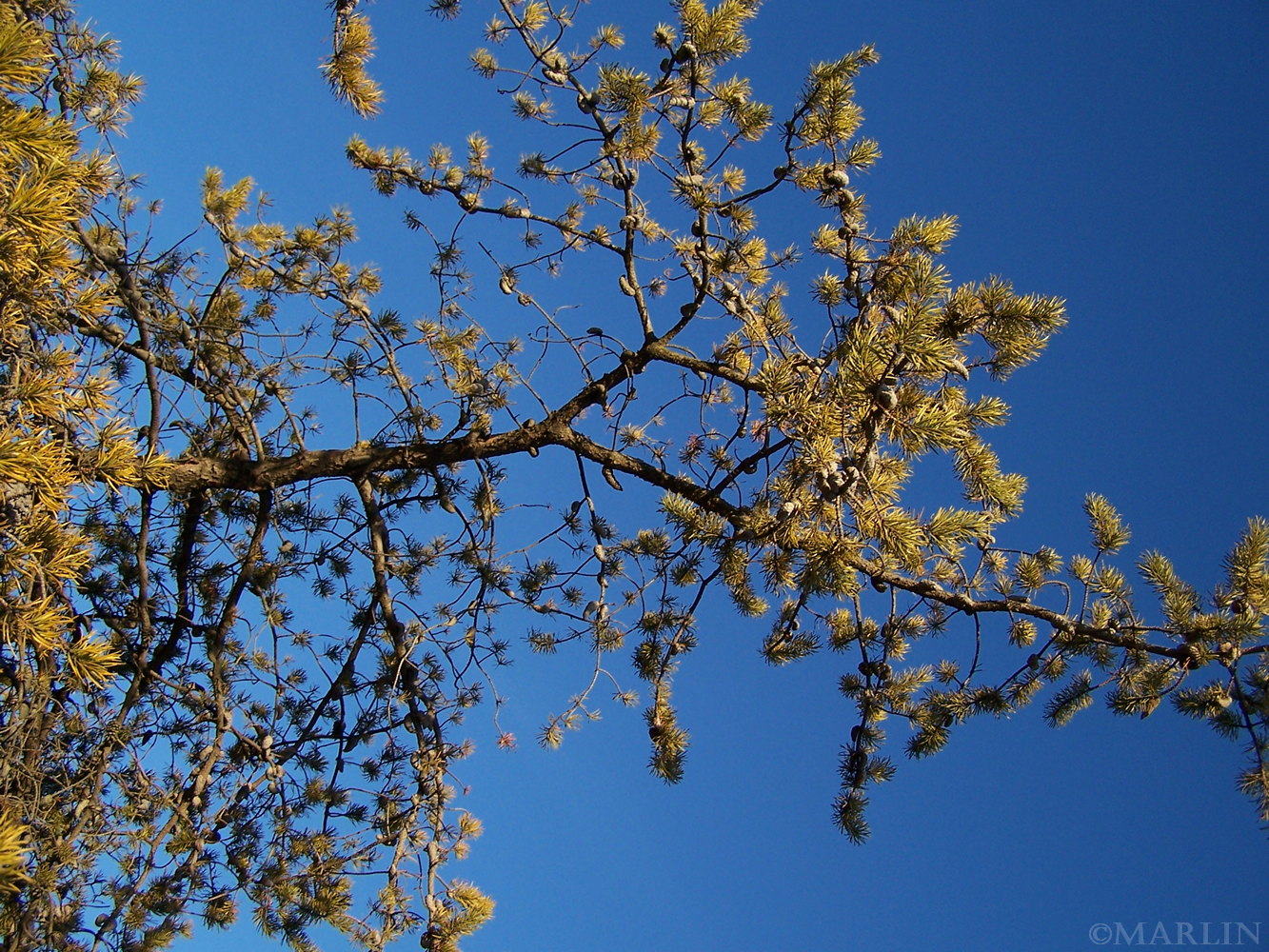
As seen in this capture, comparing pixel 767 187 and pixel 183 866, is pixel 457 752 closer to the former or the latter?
pixel 183 866

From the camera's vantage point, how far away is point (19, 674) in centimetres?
176

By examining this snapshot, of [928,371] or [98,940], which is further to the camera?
[98,940]

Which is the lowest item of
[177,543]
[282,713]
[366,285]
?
[282,713]

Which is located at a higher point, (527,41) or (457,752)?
(527,41)

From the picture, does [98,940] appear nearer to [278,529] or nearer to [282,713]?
[282,713]

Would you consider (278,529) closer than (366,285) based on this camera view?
Yes

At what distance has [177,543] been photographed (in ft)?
10.0

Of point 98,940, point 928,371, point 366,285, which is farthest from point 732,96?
point 98,940

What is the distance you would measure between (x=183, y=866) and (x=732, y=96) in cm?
250

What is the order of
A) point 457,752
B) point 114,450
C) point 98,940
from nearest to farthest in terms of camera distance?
point 114,450
point 98,940
point 457,752

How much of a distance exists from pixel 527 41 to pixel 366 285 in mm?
1359

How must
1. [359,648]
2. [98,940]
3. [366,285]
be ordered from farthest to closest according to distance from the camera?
[366,285] → [359,648] → [98,940]

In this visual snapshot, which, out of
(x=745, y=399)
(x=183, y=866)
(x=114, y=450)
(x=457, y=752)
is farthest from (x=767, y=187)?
(x=183, y=866)

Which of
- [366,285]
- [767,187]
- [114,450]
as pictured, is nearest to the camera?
[114,450]
